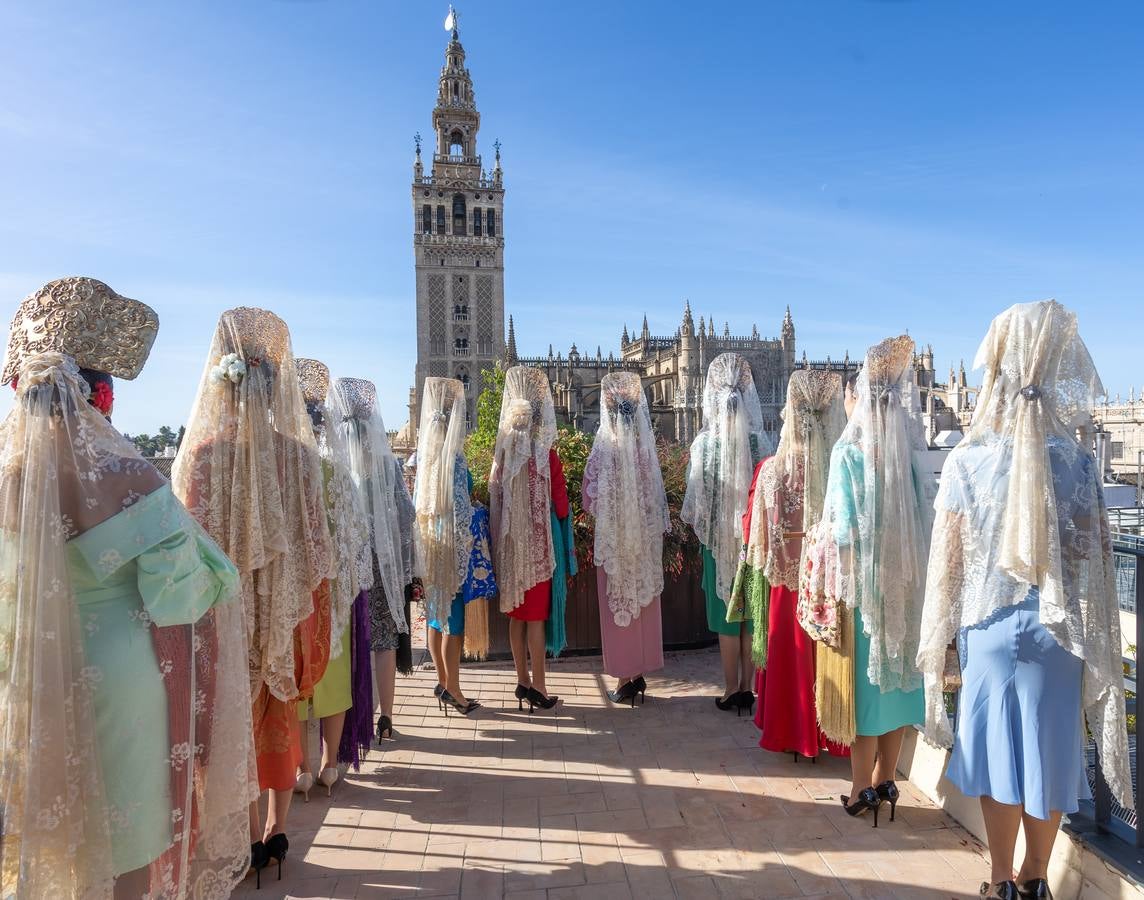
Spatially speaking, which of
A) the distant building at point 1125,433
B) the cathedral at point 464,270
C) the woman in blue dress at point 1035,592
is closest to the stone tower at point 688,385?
the cathedral at point 464,270

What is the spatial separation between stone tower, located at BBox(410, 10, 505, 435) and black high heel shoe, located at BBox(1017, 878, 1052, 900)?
4852 centimetres

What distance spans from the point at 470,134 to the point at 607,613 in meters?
52.5

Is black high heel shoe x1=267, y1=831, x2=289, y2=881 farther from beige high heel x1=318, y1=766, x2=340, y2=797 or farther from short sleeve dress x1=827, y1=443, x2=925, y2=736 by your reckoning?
short sleeve dress x1=827, y1=443, x2=925, y2=736

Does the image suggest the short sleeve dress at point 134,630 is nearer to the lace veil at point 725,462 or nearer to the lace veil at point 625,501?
the lace veil at point 625,501

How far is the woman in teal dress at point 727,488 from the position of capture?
4.62 meters

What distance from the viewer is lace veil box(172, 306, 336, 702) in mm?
2527

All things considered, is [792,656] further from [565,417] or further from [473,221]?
[473,221]

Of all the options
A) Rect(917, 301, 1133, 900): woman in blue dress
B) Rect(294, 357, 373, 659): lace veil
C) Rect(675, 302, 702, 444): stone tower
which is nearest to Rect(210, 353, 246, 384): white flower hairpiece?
Rect(294, 357, 373, 659): lace veil

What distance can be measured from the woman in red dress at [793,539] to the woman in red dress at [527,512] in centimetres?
147

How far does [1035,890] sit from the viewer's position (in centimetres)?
238

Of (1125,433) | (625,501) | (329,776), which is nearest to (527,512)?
(625,501)

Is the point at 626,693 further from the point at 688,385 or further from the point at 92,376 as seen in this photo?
the point at 688,385

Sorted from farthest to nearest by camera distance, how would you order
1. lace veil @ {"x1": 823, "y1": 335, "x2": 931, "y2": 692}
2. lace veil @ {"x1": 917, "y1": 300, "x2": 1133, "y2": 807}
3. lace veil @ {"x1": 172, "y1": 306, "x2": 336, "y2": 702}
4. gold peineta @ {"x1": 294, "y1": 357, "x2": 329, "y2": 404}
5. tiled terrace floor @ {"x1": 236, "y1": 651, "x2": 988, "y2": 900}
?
1. gold peineta @ {"x1": 294, "y1": 357, "x2": 329, "y2": 404}
2. lace veil @ {"x1": 823, "y1": 335, "x2": 931, "y2": 692}
3. tiled terrace floor @ {"x1": 236, "y1": 651, "x2": 988, "y2": 900}
4. lace veil @ {"x1": 172, "y1": 306, "x2": 336, "y2": 702}
5. lace veil @ {"x1": 917, "y1": 300, "x2": 1133, "y2": 807}

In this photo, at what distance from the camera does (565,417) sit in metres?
43.6
